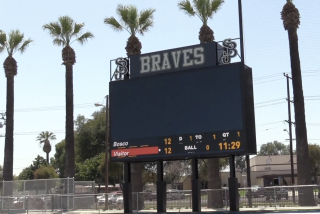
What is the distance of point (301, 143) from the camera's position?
27844mm

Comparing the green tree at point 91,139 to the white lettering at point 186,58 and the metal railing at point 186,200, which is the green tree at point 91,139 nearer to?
the metal railing at point 186,200

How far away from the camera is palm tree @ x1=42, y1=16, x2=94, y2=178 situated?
35.2 meters

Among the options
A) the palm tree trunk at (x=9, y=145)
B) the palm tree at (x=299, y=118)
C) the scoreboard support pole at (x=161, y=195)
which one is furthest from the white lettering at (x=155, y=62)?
the palm tree trunk at (x=9, y=145)

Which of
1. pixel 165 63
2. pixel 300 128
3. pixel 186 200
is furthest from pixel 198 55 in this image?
pixel 186 200

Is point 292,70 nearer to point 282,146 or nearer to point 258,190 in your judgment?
point 258,190

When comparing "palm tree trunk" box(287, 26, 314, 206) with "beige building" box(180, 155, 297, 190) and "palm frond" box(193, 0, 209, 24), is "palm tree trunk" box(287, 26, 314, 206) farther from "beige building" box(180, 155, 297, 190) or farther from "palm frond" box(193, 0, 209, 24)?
"beige building" box(180, 155, 297, 190)

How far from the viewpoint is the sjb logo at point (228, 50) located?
23.2m

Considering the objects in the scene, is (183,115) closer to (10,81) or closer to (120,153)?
(120,153)

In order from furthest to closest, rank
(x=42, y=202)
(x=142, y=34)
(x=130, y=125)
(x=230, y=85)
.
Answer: (x=142, y=34) → (x=42, y=202) → (x=130, y=125) → (x=230, y=85)

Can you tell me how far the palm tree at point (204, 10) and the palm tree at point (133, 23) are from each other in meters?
2.51

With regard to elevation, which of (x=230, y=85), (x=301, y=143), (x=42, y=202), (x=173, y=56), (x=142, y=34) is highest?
(x=142, y=34)

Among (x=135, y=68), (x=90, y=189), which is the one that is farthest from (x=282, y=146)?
(x=135, y=68)

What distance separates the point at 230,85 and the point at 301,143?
25.6ft

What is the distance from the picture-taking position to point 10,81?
3984 centimetres
